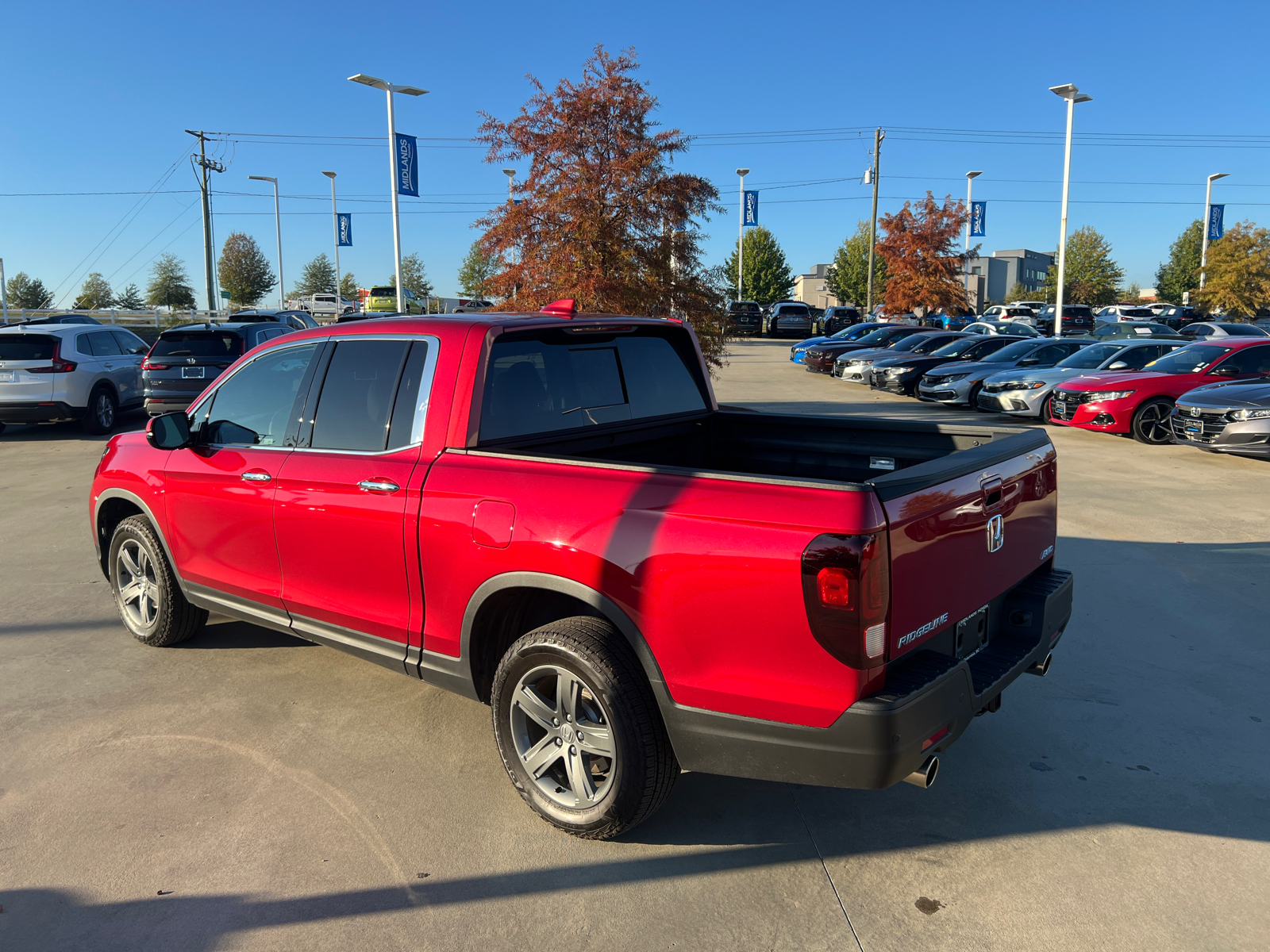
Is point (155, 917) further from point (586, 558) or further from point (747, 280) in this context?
point (747, 280)

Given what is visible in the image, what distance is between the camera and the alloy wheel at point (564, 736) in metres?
3.25

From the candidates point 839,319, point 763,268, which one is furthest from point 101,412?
point 763,268

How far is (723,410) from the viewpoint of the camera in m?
5.01

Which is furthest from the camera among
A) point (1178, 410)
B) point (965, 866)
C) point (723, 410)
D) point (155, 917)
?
point (1178, 410)

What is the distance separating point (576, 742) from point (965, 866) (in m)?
1.40

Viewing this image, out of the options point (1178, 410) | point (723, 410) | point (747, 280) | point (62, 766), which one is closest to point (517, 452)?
point (723, 410)

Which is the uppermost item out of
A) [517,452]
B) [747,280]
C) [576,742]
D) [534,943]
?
[747,280]

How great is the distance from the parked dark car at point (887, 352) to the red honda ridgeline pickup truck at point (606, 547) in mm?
19554

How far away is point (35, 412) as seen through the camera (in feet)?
45.3

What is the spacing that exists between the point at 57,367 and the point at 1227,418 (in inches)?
638

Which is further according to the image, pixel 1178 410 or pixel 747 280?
pixel 747 280

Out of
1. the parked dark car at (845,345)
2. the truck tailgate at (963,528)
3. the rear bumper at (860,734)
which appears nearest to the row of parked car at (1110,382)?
the parked dark car at (845,345)

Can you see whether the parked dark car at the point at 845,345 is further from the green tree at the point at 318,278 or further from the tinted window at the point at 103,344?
the green tree at the point at 318,278

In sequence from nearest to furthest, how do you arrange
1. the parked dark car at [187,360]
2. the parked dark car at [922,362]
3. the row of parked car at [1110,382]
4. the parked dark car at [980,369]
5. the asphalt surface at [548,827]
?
1. the asphalt surface at [548,827]
2. the row of parked car at [1110,382]
3. the parked dark car at [187,360]
4. the parked dark car at [980,369]
5. the parked dark car at [922,362]
